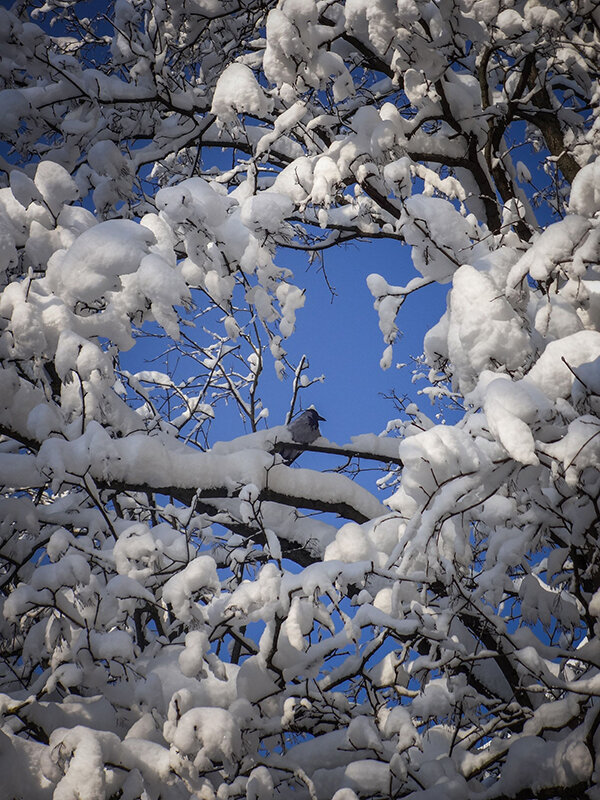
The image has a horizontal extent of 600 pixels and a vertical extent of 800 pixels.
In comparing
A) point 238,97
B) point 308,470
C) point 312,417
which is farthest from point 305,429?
point 238,97

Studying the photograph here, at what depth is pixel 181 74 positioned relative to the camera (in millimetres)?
3648

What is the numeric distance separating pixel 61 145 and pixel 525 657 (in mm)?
3687

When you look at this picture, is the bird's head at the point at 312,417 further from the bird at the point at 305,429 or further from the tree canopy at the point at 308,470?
the tree canopy at the point at 308,470

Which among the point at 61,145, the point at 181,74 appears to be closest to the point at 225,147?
the point at 181,74

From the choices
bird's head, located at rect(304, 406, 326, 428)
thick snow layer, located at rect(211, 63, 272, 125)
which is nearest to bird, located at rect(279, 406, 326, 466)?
bird's head, located at rect(304, 406, 326, 428)

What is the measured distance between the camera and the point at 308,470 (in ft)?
11.5

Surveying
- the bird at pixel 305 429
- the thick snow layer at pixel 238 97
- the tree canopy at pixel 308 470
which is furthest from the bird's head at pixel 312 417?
the thick snow layer at pixel 238 97

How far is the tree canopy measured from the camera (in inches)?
65.4

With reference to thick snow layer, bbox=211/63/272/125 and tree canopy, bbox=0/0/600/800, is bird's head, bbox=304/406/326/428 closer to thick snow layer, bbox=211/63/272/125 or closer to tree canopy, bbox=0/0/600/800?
tree canopy, bbox=0/0/600/800

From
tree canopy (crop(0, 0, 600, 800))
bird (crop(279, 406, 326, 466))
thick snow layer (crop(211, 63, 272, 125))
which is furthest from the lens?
bird (crop(279, 406, 326, 466))

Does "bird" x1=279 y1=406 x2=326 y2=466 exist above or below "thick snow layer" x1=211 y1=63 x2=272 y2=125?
below

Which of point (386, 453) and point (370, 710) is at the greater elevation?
point (386, 453)

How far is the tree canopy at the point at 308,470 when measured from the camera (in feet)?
5.45

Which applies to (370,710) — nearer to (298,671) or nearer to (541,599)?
(298,671)
